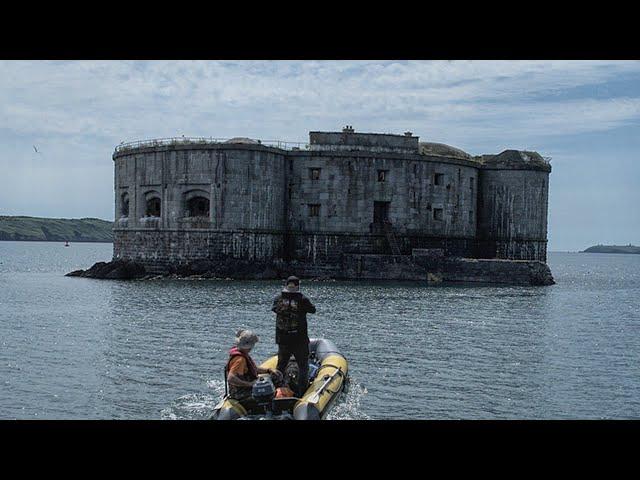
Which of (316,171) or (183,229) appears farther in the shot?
(316,171)

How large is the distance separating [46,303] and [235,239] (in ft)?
47.4

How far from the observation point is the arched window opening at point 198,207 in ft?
155

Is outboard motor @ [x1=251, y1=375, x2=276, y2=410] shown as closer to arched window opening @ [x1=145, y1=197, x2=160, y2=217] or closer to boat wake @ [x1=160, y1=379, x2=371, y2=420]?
boat wake @ [x1=160, y1=379, x2=371, y2=420]

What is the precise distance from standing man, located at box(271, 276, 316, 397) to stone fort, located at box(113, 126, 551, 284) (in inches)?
1350

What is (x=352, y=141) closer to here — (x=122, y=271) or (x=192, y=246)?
(x=192, y=246)

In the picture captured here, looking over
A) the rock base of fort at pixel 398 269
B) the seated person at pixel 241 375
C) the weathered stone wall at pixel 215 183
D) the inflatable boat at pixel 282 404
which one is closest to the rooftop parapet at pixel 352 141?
the weathered stone wall at pixel 215 183

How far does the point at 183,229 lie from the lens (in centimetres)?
4616

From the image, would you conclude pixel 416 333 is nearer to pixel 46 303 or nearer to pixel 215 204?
pixel 46 303

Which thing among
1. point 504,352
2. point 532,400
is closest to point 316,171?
point 504,352

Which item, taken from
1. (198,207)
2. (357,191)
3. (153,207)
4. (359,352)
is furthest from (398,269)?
(359,352)

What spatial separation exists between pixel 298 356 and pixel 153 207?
128 ft

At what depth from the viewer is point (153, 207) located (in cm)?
4928

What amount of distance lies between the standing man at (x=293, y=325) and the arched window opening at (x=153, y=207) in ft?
126
